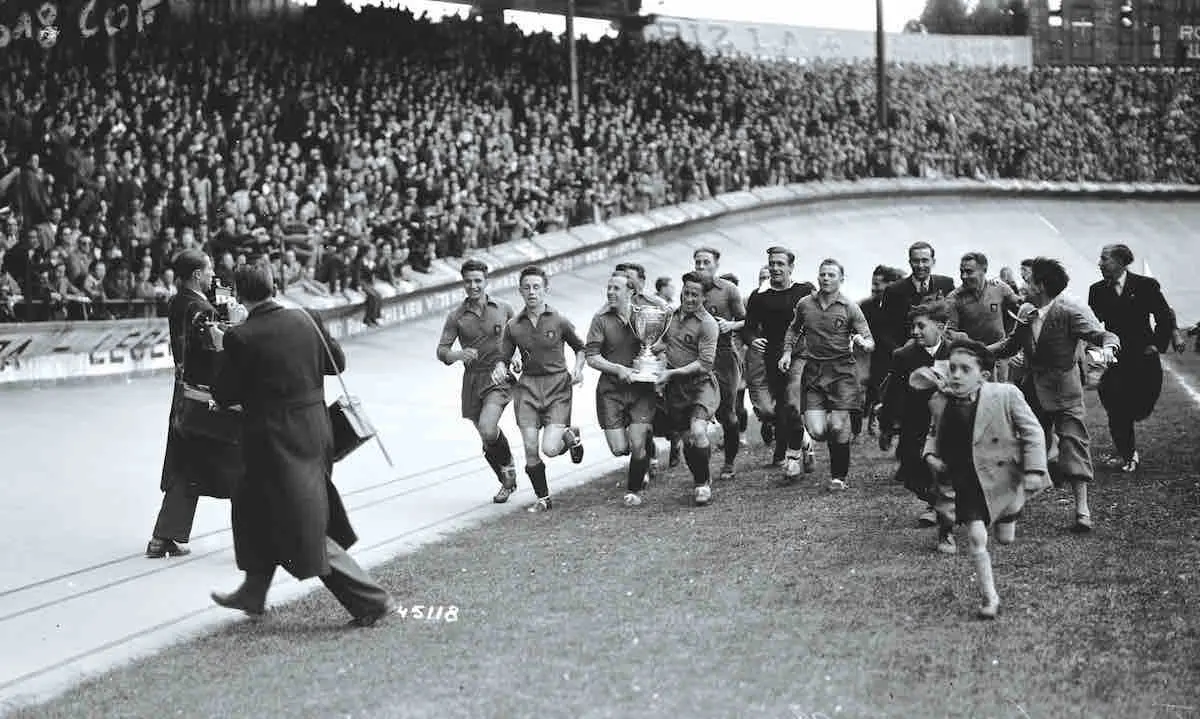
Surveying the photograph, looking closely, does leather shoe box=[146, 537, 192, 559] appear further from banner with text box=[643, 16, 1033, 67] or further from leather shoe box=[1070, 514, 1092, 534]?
banner with text box=[643, 16, 1033, 67]

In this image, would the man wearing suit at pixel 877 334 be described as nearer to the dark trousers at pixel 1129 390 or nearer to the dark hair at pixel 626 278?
the dark trousers at pixel 1129 390

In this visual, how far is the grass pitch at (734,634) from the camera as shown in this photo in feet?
17.9

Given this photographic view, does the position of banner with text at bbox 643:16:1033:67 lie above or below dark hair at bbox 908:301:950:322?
above

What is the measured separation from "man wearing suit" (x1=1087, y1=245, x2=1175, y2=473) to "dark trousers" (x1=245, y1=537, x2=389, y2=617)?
6553 millimetres

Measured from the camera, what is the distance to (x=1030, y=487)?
666cm

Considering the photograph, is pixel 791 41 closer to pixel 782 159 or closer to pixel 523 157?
pixel 782 159

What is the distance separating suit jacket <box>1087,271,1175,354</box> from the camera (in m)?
10.8

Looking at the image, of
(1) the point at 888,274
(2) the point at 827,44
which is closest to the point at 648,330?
(1) the point at 888,274

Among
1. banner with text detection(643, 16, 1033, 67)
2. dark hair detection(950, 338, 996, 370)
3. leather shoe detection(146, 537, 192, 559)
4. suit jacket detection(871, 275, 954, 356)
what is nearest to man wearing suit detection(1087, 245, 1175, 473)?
suit jacket detection(871, 275, 954, 356)

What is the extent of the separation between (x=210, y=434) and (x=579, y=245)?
20079 mm

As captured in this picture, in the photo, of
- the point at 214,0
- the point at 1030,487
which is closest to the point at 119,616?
the point at 1030,487

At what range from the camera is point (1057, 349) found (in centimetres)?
921

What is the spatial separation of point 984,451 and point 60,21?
21.5 metres

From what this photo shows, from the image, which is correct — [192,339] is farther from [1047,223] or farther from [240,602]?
[1047,223]
